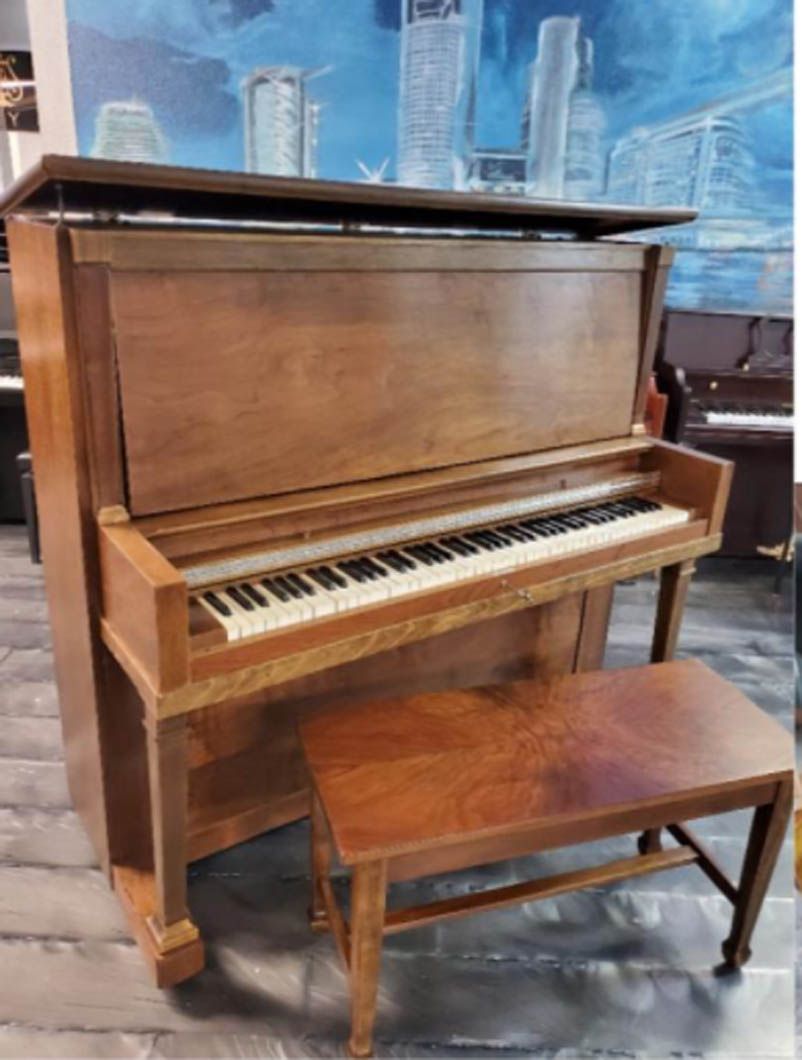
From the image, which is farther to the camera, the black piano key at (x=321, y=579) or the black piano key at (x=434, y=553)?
the black piano key at (x=434, y=553)

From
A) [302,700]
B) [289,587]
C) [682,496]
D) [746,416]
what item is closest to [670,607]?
[682,496]

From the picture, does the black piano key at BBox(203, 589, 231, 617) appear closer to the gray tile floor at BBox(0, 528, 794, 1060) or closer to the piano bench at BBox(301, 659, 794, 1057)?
the piano bench at BBox(301, 659, 794, 1057)

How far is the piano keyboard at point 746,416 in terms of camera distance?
3348mm

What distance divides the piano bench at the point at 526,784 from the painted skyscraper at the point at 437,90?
2443mm

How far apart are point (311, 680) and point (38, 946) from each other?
76 cm

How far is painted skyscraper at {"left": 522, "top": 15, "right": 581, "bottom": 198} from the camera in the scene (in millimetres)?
3254

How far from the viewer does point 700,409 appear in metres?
3.43

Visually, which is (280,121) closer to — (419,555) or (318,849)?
(419,555)

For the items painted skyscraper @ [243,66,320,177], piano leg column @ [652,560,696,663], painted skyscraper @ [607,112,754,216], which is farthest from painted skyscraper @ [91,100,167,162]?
piano leg column @ [652,560,696,663]

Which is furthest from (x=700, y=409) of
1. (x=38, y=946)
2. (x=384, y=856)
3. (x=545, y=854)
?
(x=38, y=946)

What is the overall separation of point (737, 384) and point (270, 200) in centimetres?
254

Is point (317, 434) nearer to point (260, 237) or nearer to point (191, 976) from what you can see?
point (260, 237)

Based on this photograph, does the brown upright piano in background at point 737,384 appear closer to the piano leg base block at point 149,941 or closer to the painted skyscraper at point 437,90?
the painted skyscraper at point 437,90

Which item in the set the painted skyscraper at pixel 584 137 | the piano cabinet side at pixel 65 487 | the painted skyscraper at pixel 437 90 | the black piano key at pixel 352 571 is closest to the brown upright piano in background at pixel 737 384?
the painted skyscraper at pixel 584 137
